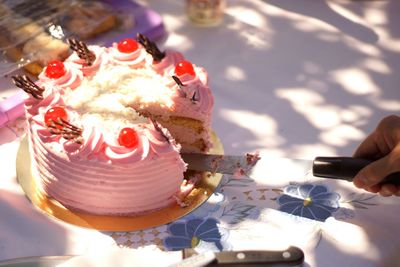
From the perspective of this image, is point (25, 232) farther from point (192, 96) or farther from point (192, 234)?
point (192, 96)

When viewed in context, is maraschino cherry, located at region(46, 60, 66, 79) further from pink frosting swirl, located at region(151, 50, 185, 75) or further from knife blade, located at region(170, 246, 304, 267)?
knife blade, located at region(170, 246, 304, 267)

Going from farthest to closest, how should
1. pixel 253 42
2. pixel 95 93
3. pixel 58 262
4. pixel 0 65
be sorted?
1. pixel 253 42
2. pixel 0 65
3. pixel 95 93
4. pixel 58 262

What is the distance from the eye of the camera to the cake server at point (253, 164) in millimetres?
1397

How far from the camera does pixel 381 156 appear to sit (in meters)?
1.44

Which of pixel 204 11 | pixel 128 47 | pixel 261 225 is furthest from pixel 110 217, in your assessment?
pixel 204 11

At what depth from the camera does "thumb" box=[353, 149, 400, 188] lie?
1324mm

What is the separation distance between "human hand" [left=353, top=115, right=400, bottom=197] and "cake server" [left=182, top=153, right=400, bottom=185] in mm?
26

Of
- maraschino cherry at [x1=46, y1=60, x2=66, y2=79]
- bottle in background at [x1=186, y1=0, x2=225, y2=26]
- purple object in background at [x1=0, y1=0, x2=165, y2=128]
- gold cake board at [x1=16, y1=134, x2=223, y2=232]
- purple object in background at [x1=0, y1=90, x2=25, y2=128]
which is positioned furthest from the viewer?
bottle in background at [x1=186, y1=0, x2=225, y2=26]

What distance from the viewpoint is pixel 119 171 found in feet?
4.56

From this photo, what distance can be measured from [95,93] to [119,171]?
0.77ft

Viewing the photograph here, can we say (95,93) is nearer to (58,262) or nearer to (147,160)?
(147,160)

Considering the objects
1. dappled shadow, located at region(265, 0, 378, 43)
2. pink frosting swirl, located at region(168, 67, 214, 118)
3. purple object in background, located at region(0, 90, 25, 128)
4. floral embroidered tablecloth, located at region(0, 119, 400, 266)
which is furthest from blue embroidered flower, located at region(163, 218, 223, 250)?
dappled shadow, located at region(265, 0, 378, 43)

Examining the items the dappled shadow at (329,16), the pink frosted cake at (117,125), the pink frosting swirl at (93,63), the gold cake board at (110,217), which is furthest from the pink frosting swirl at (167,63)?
the dappled shadow at (329,16)

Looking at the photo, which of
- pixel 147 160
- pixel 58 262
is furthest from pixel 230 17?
pixel 58 262
